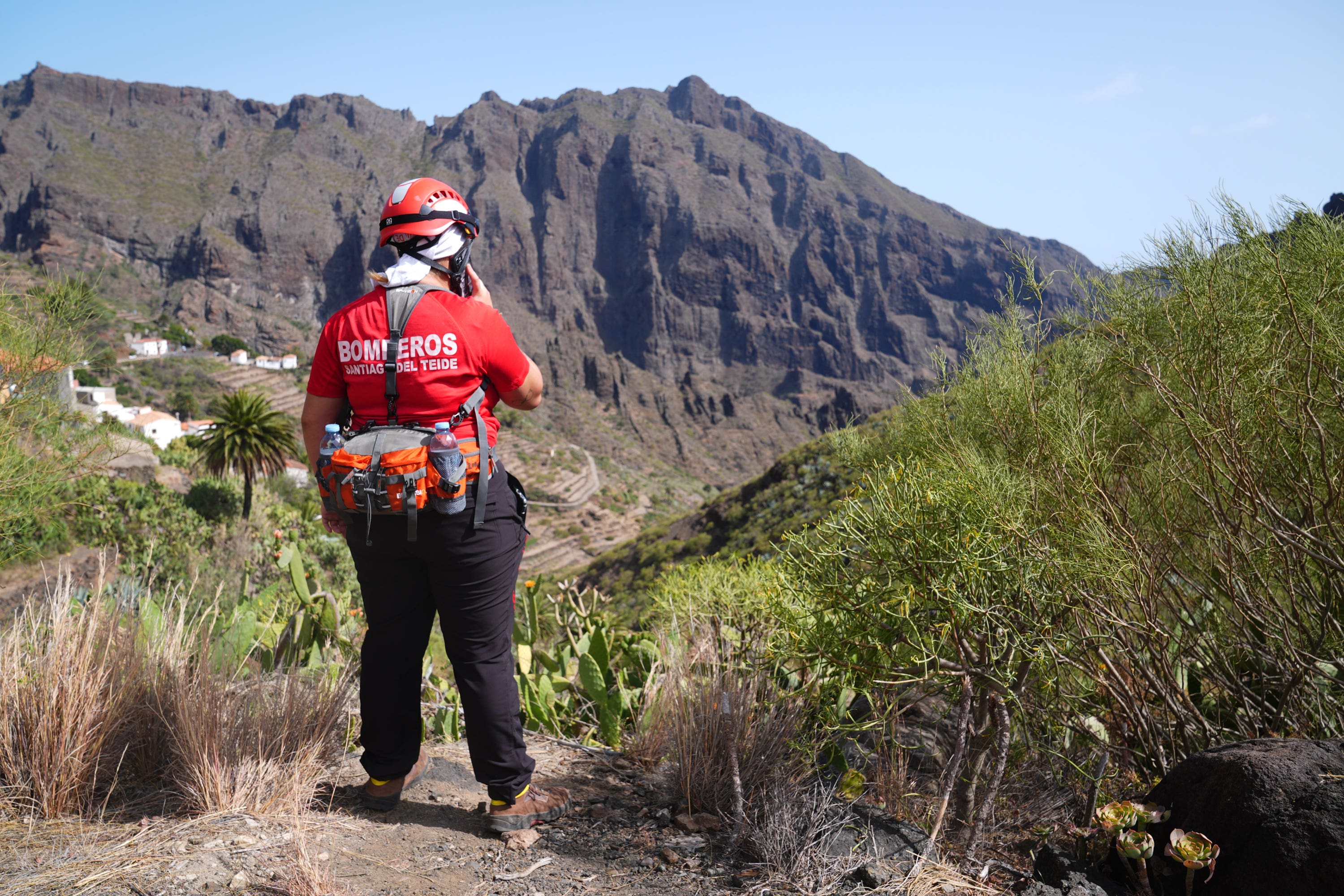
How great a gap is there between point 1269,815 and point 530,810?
2.13m

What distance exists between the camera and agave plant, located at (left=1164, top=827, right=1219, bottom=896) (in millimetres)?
1913

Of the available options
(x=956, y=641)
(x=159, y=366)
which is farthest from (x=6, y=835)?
(x=159, y=366)

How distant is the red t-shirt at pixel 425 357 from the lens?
2.38 metres

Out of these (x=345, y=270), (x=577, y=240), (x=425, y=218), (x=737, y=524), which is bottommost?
(x=737, y=524)

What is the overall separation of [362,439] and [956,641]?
1.88 metres

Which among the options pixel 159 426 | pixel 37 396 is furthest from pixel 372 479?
pixel 159 426

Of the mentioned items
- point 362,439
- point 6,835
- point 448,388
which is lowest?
point 6,835

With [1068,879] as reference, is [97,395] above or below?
above

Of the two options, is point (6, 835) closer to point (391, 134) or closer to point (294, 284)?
point (294, 284)

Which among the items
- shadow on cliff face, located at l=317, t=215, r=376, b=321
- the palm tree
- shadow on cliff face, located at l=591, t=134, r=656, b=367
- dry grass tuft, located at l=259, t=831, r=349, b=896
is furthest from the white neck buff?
shadow on cliff face, located at l=591, t=134, r=656, b=367

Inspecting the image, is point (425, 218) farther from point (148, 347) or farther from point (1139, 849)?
point (148, 347)

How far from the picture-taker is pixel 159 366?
2606 inches

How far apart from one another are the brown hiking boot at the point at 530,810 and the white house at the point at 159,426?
148 ft

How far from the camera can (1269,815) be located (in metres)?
1.97
